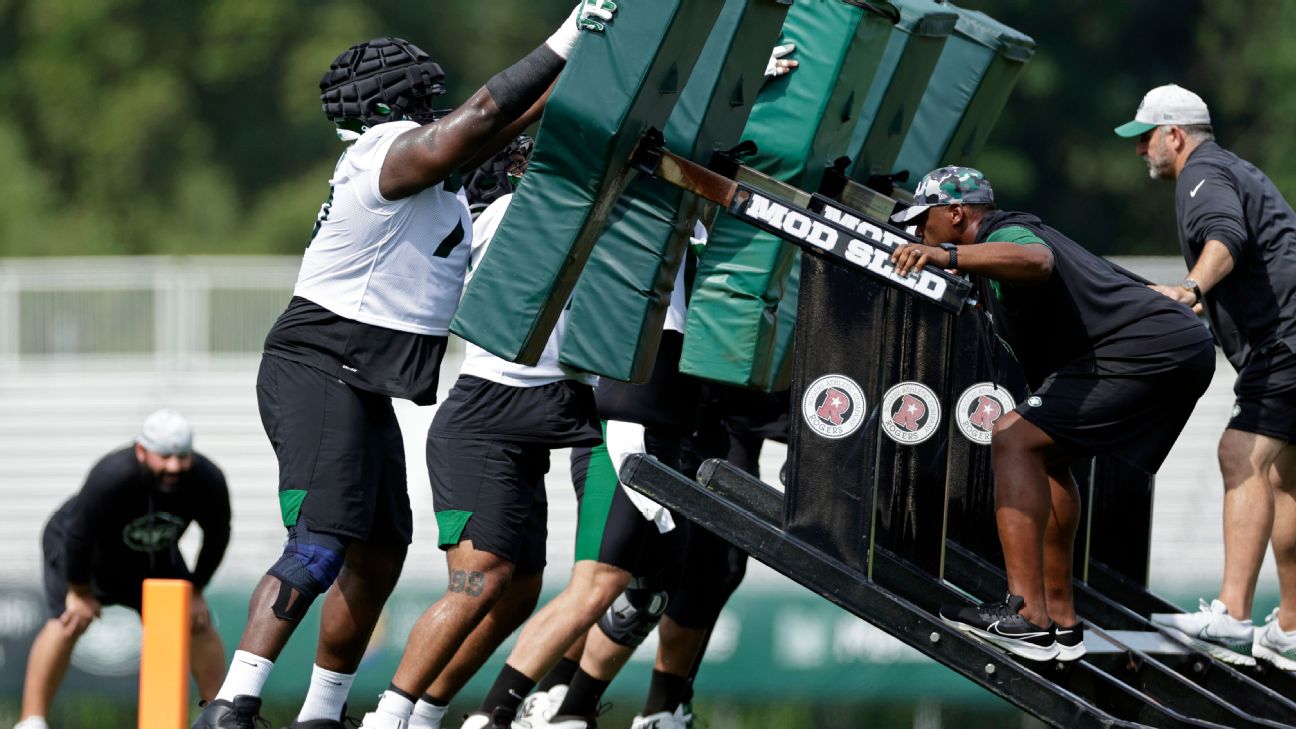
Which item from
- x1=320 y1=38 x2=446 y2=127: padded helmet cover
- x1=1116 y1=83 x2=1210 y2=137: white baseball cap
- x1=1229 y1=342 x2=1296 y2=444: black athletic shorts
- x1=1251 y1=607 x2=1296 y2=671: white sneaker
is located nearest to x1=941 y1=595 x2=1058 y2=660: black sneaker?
x1=1251 y1=607 x2=1296 y2=671: white sneaker

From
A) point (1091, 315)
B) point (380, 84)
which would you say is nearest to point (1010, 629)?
point (1091, 315)

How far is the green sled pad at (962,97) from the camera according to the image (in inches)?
319

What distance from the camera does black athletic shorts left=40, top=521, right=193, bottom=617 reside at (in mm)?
10266

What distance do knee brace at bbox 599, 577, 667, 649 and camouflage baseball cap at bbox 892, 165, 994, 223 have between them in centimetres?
228

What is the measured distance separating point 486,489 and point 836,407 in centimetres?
120

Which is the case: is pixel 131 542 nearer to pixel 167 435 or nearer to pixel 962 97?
pixel 167 435

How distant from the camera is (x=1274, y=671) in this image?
7.11 m

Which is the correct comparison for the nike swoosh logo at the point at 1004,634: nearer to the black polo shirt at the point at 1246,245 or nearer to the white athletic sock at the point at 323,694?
the black polo shirt at the point at 1246,245

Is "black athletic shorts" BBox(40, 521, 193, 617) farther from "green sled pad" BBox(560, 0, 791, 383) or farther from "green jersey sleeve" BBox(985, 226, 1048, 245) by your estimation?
"green jersey sleeve" BBox(985, 226, 1048, 245)

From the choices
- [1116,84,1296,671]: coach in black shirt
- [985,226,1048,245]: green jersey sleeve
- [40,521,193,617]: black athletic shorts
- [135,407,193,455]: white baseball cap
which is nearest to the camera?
[985,226,1048,245]: green jersey sleeve

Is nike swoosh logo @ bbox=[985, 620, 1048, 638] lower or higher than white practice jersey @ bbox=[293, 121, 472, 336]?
lower

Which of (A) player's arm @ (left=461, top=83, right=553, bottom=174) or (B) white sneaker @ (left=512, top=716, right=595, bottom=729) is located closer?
(A) player's arm @ (left=461, top=83, right=553, bottom=174)

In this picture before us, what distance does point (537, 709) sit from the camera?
7945 mm

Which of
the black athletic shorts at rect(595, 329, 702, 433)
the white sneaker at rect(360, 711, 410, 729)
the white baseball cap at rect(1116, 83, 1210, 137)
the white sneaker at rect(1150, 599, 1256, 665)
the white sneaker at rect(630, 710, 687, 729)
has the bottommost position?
the white sneaker at rect(630, 710, 687, 729)
